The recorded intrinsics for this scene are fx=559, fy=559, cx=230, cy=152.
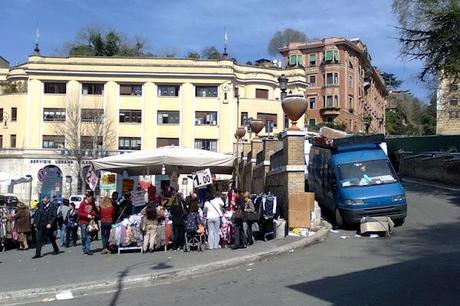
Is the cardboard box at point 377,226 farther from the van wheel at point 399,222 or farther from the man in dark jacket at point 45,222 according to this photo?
the man in dark jacket at point 45,222

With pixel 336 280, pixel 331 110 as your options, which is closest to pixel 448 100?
pixel 336 280

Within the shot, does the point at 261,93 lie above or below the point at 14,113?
above

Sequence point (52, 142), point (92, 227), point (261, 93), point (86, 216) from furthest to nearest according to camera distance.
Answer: point (261, 93)
point (52, 142)
point (92, 227)
point (86, 216)

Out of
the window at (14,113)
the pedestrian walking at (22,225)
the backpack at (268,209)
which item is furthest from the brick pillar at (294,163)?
the window at (14,113)

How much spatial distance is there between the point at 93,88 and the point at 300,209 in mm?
52154

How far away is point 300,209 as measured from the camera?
16.1 m

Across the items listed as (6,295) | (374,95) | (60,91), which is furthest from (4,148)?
(374,95)

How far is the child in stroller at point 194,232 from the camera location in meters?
14.5

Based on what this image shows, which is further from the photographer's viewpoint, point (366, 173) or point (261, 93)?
point (261, 93)

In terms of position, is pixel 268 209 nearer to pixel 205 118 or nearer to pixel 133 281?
pixel 133 281

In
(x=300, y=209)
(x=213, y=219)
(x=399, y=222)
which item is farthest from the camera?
(x=399, y=222)

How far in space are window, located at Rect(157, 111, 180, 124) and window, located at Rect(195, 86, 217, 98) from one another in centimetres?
352

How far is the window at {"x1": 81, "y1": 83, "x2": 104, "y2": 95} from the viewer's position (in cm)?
6422

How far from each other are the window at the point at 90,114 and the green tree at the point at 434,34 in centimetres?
3948
